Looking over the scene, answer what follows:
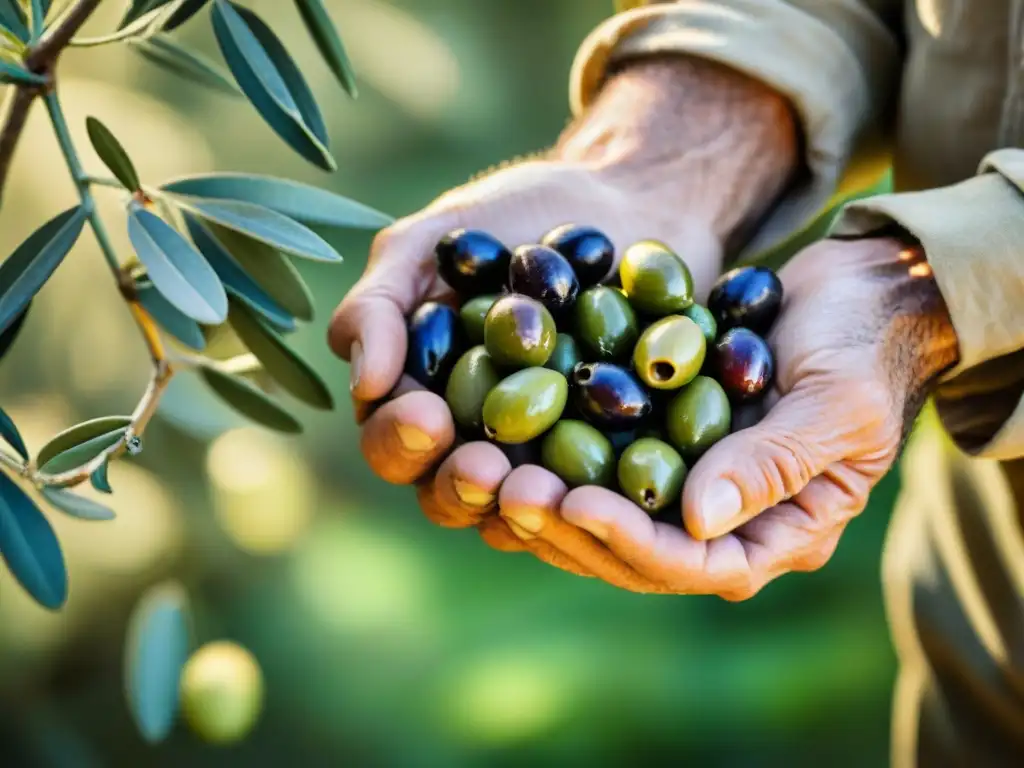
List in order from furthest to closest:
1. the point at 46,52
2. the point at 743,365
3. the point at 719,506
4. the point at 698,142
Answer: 1. the point at 698,142
2. the point at 743,365
3. the point at 719,506
4. the point at 46,52

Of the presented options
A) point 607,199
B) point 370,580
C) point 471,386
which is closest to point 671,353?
point 471,386

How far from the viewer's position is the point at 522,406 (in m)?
0.77

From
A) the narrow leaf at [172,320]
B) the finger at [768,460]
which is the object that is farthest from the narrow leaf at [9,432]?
the finger at [768,460]

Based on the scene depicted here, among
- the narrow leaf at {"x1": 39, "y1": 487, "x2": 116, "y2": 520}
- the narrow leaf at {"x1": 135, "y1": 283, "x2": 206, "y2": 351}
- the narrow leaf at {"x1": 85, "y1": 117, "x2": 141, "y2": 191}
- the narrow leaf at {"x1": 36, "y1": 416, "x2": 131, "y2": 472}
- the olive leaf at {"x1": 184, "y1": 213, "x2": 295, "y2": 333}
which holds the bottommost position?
the narrow leaf at {"x1": 39, "y1": 487, "x2": 116, "y2": 520}

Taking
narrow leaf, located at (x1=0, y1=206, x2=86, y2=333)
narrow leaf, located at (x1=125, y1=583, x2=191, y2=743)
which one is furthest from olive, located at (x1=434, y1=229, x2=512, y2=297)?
narrow leaf, located at (x1=125, y1=583, x2=191, y2=743)

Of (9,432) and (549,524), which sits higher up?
(9,432)

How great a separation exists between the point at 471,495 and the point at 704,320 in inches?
10.8

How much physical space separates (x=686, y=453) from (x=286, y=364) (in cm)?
33

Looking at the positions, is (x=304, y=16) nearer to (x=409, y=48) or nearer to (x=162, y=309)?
(x=162, y=309)

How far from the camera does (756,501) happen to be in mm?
721

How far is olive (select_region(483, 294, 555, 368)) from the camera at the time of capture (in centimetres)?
79

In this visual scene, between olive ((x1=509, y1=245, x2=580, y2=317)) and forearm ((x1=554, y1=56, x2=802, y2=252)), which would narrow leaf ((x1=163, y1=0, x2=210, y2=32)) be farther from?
forearm ((x1=554, y1=56, x2=802, y2=252))

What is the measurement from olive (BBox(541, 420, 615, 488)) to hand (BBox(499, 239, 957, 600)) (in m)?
0.03

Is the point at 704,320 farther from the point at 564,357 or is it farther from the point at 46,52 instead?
the point at 46,52
